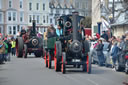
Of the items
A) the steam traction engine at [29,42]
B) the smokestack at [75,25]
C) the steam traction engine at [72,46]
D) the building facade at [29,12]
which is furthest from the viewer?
the building facade at [29,12]

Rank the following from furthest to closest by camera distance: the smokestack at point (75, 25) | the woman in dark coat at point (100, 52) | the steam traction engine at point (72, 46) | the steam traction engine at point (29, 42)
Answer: the steam traction engine at point (29, 42) < the woman in dark coat at point (100, 52) < the smokestack at point (75, 25) < the steam traction engine at point (72, 46)

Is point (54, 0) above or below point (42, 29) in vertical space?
above

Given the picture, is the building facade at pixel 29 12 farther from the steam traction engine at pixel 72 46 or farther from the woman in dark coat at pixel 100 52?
the steam traction engine at pixel 72 46

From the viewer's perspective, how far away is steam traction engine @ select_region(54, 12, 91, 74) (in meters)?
18.4

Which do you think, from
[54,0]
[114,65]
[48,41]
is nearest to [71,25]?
[48,41]

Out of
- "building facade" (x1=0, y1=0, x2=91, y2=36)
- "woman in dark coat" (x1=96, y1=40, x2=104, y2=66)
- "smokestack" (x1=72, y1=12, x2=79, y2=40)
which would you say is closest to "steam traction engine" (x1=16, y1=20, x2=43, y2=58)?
"woman in dark coat" (x1=96, y1=40, x2=104, y2=66)

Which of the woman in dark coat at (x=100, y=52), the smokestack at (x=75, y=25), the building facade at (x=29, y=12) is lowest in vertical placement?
the woman in dark coat at (x=100, y=52)

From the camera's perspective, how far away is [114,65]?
21.5 meters

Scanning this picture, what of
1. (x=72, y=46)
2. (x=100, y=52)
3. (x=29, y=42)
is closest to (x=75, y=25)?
(x=72, y=46)

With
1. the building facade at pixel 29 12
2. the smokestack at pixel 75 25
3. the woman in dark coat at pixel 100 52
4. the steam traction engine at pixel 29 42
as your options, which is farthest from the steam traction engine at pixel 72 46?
the building facade at pixel 29 12

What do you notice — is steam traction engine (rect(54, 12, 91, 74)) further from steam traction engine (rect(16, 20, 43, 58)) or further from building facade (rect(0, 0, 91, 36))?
building facade (rect(0, 0, 91, 36))

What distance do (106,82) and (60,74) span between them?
336 centimetres

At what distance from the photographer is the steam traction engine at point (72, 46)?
1842cm

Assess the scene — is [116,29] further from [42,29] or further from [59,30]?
[42,29]
